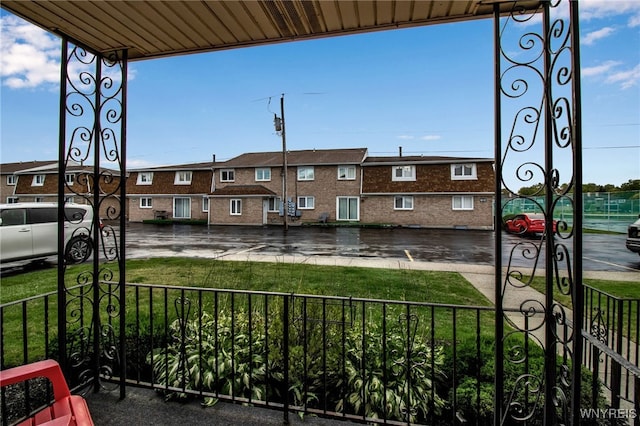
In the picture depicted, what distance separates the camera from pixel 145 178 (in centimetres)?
2400

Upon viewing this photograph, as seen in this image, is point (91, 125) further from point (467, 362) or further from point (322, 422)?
point (467, 362)

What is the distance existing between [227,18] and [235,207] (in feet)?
65.3

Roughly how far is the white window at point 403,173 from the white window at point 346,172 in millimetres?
2574

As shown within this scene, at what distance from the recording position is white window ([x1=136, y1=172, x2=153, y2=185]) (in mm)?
23913

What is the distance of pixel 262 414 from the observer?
2.03m

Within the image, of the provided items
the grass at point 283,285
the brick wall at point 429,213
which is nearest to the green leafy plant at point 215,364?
the grass at point 283,285

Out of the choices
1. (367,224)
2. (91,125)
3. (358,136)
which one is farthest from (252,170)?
(91,125)

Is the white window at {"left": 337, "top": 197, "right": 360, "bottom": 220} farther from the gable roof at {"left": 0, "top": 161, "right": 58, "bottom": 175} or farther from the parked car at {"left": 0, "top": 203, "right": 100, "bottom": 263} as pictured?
the gable roof at {"left": 0, "top": 161, "right": 58, "bottom": 175}

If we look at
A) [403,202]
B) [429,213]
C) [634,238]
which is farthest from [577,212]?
[403,202]

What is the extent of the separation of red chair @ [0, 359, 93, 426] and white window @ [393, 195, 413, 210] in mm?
19146

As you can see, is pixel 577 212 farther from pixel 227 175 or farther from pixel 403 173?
pixel 227 175

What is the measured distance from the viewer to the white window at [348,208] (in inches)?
806

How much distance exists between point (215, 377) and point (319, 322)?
0.90m

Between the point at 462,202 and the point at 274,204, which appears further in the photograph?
the point at 274,204
